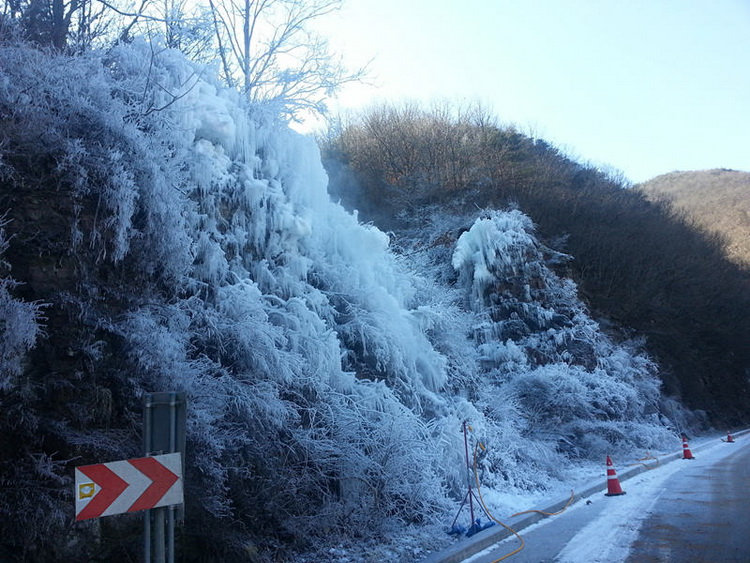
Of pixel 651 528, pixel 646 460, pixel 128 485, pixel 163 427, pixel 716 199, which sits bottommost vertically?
pixel 646 460

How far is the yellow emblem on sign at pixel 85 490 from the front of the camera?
3768 mm

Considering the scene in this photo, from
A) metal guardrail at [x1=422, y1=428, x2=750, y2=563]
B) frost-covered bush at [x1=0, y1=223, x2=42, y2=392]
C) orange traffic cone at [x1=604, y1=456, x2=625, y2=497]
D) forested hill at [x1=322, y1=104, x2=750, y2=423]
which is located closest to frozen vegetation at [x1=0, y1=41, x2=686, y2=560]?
frost-covered bush at [x1=0, y1=223, x2=42, y2=392]

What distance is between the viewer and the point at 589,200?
29.9 m

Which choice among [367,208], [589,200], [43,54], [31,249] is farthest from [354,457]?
[589,200]

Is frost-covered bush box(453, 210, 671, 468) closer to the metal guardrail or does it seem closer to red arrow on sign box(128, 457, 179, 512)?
the metal guardrail

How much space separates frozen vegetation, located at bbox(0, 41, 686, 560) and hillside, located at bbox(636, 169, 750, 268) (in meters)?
35.3

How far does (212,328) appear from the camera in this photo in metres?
7.35

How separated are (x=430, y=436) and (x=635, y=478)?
6.07 metres

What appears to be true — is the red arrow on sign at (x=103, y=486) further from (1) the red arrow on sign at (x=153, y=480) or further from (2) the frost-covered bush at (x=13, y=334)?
(2) the frost-covered bush at (x=13, y=334)

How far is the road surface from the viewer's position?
6.33 m

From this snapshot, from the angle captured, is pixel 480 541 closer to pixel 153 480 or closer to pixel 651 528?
pixel 651 528

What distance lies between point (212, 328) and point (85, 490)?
363cm

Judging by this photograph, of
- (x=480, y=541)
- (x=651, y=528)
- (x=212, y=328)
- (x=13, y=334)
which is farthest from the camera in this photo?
(x=651, y=528)

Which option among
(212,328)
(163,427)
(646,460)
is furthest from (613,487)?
(163,427)
